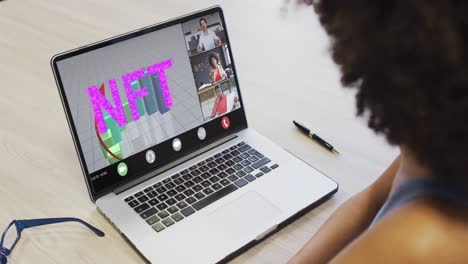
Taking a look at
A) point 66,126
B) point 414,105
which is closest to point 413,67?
point 414,105

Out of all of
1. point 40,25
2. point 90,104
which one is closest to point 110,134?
point 90,104

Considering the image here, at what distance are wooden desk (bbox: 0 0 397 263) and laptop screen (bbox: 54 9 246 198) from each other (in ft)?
0.32

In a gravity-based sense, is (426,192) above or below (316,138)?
above

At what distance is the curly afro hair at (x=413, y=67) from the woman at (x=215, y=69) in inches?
19.1

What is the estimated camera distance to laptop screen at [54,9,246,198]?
82 cm

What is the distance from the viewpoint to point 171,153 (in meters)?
0.91

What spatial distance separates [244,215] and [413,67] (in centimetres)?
44

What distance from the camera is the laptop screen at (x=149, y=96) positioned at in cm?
82

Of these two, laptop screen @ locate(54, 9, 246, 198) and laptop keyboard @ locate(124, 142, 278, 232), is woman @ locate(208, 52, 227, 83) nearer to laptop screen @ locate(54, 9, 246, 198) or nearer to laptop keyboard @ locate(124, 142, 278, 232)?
laptop screen @ locate(54, 9, 246, 198)

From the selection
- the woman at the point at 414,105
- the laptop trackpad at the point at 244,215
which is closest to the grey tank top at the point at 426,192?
the woman at the point at 414,105

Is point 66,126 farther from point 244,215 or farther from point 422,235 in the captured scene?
point 422,235

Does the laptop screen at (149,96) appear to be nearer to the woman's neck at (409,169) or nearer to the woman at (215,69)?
the woman at (215,69)

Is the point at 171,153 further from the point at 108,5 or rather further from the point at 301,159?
the point at 108,5

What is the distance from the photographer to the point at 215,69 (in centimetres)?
95
